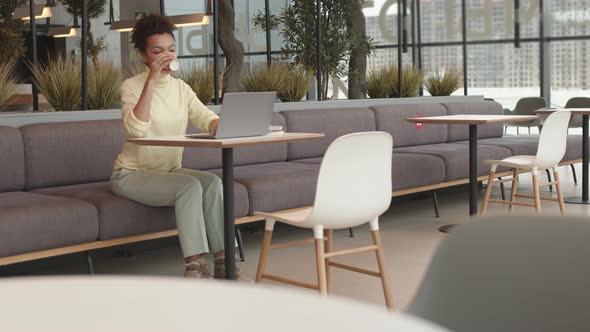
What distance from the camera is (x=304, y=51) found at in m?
7.96

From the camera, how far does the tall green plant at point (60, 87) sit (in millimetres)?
5309

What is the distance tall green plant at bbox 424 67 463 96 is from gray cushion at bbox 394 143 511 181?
155 cm

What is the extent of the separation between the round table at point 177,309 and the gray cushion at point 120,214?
3.23 m

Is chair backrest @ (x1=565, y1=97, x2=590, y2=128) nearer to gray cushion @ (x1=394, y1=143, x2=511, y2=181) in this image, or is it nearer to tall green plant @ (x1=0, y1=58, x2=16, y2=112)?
gray cushion @ (x1=394, y1=143, x2=511, y2=181)

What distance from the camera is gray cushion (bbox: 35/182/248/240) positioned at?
A: 421cm

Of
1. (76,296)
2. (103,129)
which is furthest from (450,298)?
(103,129)

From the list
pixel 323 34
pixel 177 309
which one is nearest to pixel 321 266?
pixel 177 309

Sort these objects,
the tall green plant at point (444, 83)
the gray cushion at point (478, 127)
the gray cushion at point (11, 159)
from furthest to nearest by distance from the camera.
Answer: the tall green plant at point (444, 83) < the gray cushion at point (478, 127) < the gray cushion at point (11, 159)

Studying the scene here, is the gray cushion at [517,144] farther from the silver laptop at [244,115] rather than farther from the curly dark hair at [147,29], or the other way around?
the curly dark hair at [147,29]

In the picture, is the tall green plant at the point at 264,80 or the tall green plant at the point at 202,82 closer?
the tall green plant at the point at 202,82

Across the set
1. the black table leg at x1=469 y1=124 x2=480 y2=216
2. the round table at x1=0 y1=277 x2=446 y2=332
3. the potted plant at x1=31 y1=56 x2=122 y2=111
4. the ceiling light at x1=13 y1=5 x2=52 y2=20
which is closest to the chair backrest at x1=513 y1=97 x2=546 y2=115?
the black table leg at x1=469 y1=124 x2=480 y2=216

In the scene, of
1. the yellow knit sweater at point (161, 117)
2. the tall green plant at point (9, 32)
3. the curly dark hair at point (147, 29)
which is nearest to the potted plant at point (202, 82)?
the yellow knit sweater at point (161, 117)

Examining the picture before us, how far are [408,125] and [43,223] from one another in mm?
4003

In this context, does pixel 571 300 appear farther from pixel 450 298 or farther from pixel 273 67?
pixel 273 67
